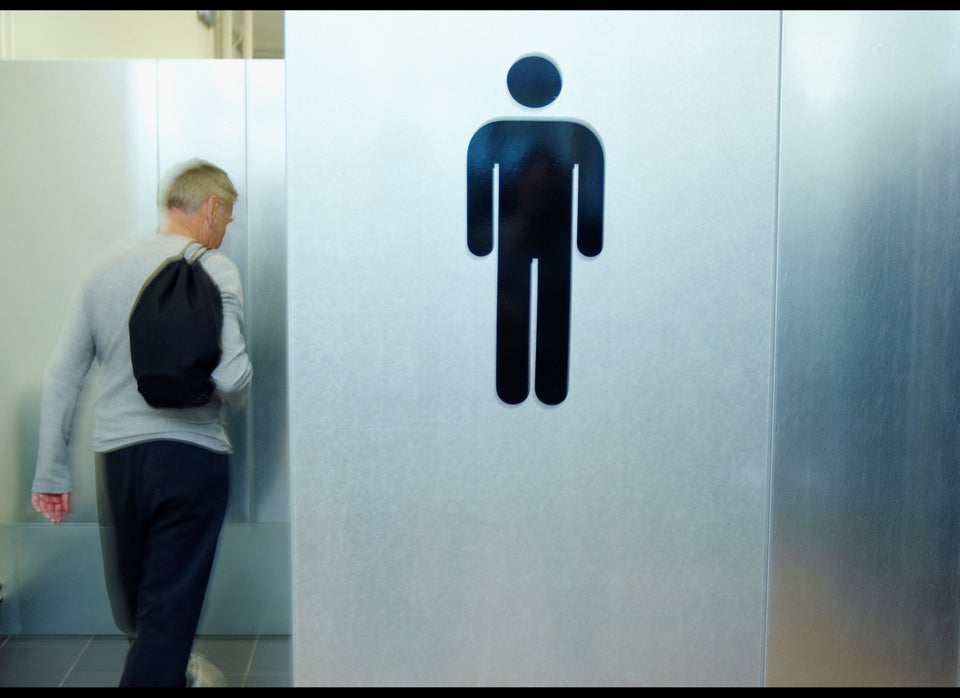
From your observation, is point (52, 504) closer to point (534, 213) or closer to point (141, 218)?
point (141, 218)

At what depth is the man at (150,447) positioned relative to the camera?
7.18ft

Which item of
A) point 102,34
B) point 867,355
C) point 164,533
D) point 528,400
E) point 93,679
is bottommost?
point 93,679

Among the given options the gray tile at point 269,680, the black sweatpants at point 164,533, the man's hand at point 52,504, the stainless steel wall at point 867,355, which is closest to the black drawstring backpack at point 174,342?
the black sweatpants at point 164,533

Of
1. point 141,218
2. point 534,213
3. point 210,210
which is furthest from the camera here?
point 141,218

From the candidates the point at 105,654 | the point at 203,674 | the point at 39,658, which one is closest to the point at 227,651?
the point at 203,674

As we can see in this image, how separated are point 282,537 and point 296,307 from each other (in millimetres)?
701

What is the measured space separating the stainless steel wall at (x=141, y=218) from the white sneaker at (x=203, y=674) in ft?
0.28

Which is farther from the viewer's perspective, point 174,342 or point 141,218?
point 141,218

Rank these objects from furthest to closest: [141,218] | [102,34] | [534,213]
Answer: [102,34]
[141,218]
[534,213]

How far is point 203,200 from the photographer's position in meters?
2.31

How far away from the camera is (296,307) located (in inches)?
86.8

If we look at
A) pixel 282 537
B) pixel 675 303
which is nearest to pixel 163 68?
pixel 282 537

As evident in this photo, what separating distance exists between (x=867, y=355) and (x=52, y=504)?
7.39 feet

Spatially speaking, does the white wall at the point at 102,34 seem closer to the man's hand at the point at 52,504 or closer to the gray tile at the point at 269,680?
the man's hand at the point at 52,504
